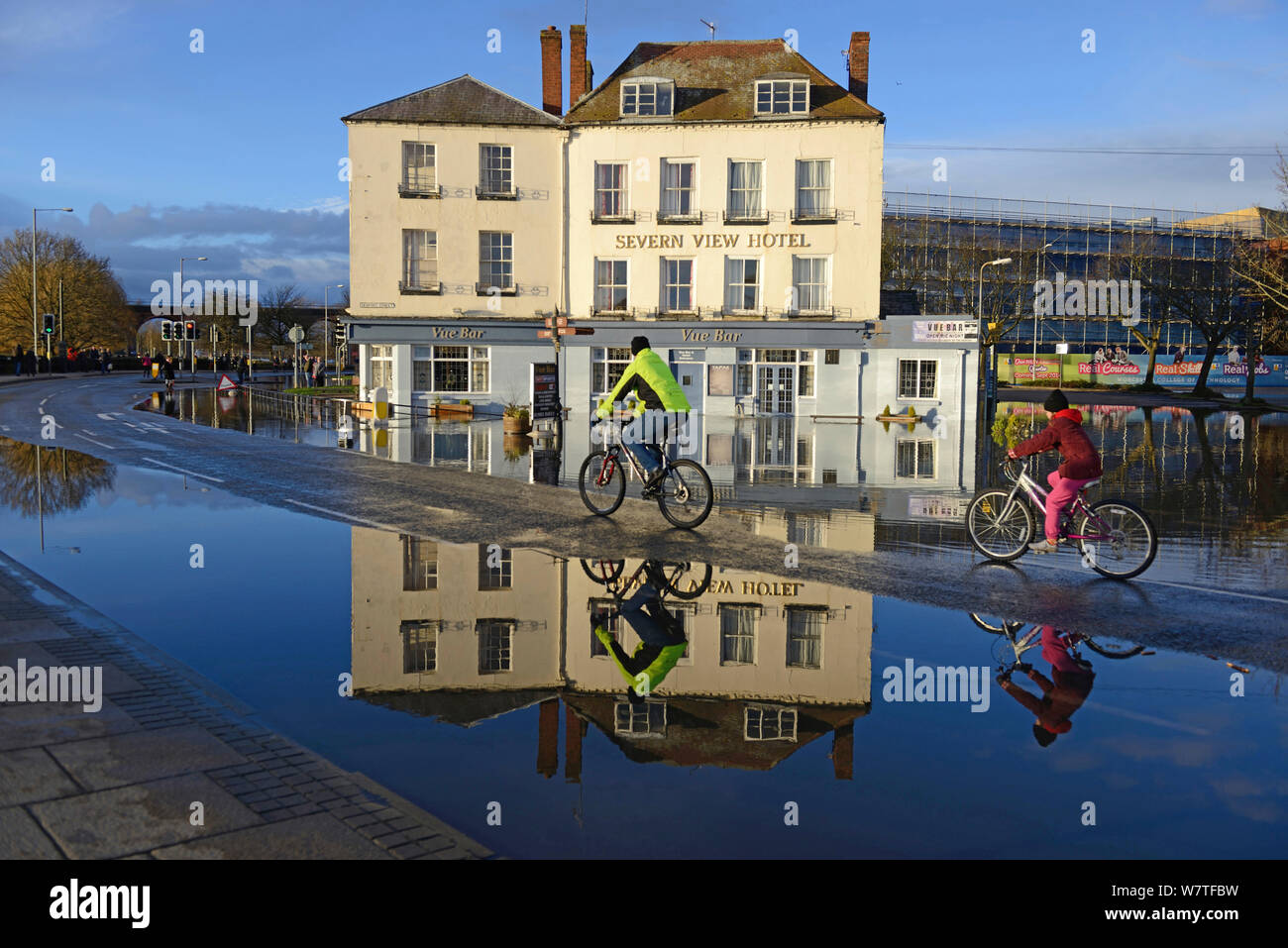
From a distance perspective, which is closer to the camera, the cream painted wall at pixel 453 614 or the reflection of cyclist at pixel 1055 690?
the reflection of cyclist at pixel 1055 690

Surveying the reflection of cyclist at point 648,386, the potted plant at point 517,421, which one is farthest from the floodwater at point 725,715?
the potted plant at point 517,421

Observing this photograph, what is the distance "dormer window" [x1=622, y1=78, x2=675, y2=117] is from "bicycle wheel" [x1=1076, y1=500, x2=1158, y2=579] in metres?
33.5

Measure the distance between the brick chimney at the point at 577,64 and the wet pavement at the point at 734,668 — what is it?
31733mm

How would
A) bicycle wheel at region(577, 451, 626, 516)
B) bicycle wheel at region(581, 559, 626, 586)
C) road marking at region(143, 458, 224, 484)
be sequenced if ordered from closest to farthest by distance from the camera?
bicycle wheel at region(581, 559, 626, 586), bicycle wheel at region(577, 451, 626, 516), road marking at region(143, 458, 224, 484)

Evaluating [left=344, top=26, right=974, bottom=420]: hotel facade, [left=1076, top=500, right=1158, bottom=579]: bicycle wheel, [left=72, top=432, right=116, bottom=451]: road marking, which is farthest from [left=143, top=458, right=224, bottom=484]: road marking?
[left=344, top=26, right=974, bottom=420]: hotel facade

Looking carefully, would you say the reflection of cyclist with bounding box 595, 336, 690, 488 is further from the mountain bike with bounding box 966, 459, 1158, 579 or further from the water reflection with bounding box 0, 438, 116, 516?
the water reflection with bounding box 0, 438, 116, 516

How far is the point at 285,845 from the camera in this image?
4105mm

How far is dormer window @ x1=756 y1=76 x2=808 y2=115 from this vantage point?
39375 millimetres

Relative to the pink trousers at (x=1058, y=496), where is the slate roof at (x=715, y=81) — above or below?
above

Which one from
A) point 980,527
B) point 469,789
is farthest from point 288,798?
point 980,527

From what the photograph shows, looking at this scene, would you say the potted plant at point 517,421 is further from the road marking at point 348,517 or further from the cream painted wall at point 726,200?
the cream painted wall at point 726,200

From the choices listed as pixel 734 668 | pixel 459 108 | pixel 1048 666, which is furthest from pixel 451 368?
pixel 1048 666

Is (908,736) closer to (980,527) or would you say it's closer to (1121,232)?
(980,527)

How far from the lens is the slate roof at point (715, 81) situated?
39.8m
